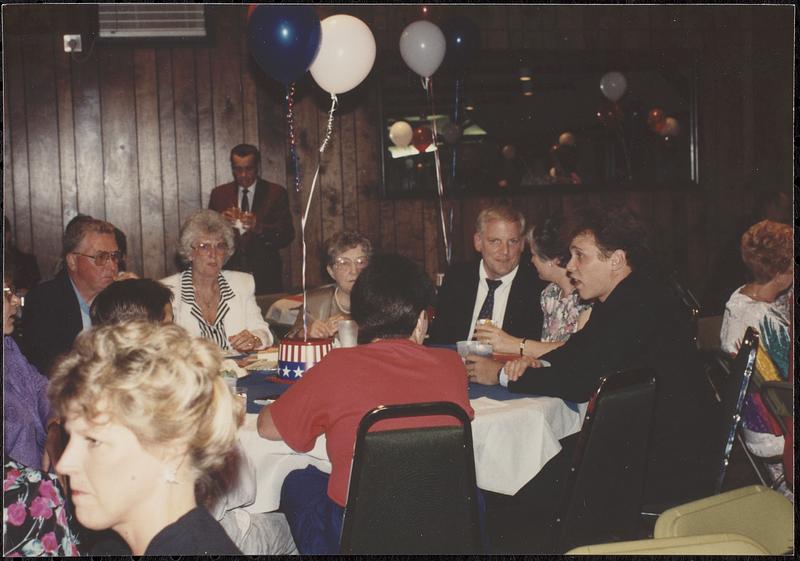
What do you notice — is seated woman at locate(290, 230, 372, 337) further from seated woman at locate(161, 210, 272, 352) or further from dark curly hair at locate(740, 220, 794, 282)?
dark curly hair at locate(740, 220, 794, 282)

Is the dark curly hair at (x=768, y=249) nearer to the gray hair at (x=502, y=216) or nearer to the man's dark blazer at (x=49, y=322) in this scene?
the gray hair at (x=502, y=216)

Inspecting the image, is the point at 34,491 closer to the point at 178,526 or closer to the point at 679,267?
the point at 178,526

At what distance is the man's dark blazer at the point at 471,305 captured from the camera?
3.81m

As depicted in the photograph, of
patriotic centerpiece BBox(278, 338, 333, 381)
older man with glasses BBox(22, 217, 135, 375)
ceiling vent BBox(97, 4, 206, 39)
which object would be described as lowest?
patriotic centerpiece BBox(278, 338, 333, 381)

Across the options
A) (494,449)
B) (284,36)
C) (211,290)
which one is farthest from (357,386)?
(284,36)

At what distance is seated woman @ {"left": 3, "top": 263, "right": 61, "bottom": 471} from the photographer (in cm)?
254

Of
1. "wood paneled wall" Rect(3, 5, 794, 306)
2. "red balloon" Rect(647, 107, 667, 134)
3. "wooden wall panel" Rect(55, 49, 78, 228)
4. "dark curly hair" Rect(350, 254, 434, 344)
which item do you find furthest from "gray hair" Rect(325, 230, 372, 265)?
"red balloon" Rect(647, 107, 667, 134)

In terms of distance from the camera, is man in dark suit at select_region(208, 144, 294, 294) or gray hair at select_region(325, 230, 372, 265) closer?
gray hair at select_region(325, 230, 372, 265)

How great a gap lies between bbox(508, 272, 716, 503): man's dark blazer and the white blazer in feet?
5.02

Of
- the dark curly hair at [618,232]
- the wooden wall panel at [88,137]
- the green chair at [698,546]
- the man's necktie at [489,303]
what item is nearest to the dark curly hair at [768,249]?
the dark curly hair at [618,232]

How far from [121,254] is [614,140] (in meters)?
4.53

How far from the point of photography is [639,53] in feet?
22.9

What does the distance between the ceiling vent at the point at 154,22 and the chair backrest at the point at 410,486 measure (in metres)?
4.87

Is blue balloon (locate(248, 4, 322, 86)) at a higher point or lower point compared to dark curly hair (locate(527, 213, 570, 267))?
higher
